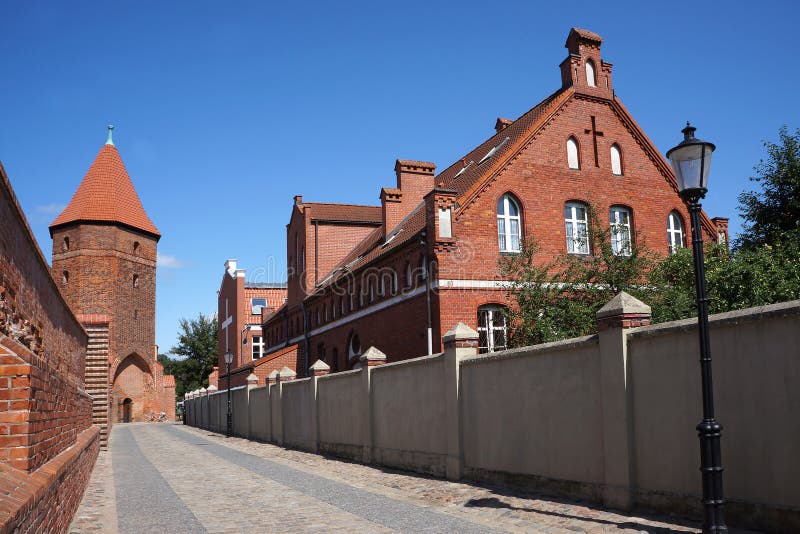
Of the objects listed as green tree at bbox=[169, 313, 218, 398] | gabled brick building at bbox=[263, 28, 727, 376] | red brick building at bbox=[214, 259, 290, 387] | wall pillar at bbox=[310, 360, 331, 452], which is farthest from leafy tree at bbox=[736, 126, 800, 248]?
green tree at bbox=[169, 313, 218, 398]

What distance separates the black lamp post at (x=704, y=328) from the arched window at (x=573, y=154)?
1796 cm

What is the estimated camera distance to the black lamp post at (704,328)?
6.35 meters

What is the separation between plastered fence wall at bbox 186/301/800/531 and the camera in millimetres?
6852

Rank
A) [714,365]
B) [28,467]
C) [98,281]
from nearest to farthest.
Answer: [28,467] → [714,365] → [98,281]

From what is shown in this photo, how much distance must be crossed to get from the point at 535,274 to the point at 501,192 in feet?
15.0

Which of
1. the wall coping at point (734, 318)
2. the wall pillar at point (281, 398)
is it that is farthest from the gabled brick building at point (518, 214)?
the wall coping at point (734, 318)

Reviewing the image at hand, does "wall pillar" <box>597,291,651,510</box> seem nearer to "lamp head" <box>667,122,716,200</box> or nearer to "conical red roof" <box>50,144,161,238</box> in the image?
"lamp head" <box>667,122,716,200</box>

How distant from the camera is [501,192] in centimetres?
2348

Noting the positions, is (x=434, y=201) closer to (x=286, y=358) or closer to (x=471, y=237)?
(x=471, y=237)

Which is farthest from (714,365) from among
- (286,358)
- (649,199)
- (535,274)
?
(286,358)

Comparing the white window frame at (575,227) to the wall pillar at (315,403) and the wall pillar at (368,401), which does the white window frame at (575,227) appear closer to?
the wall pillar at (315,403)

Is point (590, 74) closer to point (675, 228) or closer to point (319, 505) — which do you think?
point (675, 228)

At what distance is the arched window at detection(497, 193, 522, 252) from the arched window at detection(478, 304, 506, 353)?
1964mm

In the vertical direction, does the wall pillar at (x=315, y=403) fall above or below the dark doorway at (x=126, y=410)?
above
